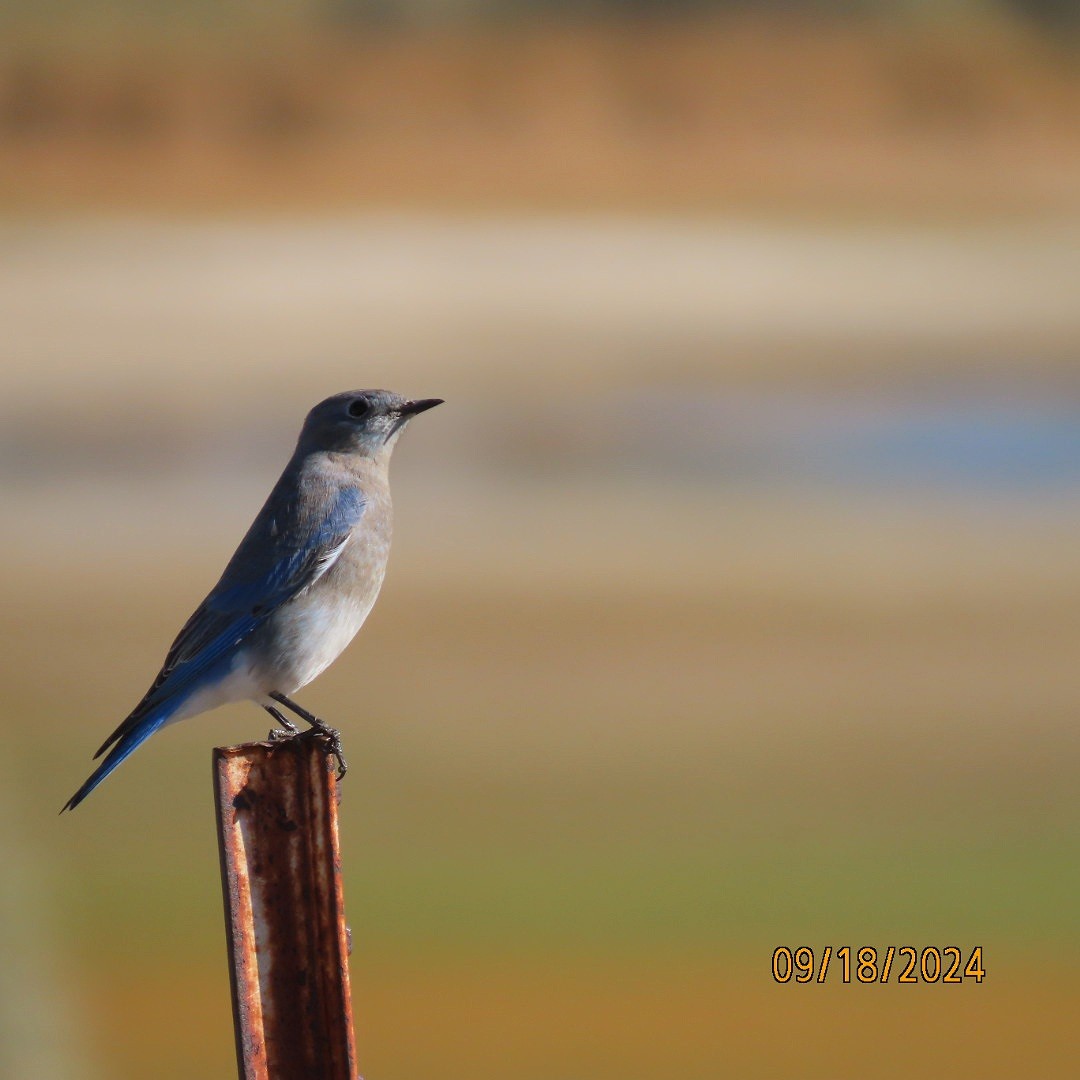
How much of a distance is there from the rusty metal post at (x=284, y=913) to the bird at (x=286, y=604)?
141 centimetres

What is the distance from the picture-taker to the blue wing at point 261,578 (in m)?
4.36

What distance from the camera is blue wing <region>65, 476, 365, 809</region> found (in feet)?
14.3

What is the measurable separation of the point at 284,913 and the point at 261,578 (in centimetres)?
197

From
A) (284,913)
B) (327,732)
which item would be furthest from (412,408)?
(284,913)

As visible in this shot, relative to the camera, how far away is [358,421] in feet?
16.4

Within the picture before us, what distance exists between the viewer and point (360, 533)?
4.70 meters

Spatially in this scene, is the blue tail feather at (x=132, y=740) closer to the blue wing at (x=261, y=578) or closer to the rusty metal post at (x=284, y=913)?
the blue wing at (x=261, y=578)

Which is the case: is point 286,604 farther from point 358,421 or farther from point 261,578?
point 358,421

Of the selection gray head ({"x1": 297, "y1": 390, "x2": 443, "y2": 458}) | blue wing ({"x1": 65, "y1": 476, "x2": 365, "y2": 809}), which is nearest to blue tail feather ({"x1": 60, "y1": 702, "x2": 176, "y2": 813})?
blue wing ({"x1": 65, "y1": 476, "x2": 365, "y2": 809})

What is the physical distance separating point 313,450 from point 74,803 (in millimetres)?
1646

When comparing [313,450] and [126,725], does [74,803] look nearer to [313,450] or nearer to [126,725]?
[126,725]

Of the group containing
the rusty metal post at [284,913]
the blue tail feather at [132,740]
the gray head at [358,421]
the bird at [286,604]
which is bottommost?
the rusty metal post at [284,913]

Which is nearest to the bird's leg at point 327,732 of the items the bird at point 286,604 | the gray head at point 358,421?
the bird at point 286,604

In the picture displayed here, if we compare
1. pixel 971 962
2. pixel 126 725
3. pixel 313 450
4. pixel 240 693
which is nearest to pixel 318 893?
pixel 126 725
